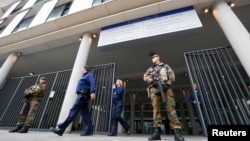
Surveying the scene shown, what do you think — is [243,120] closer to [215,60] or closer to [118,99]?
[215,60]

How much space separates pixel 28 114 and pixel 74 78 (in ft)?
5.68

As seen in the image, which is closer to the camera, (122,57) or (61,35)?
(61,35)

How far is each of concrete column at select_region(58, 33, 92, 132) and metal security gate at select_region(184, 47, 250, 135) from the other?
3.67 m

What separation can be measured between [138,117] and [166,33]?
12.8 meters

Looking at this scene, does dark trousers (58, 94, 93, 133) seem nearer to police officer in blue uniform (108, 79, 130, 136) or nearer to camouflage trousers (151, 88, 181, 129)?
police officer in blue uniform (108, 79, 130, 136)

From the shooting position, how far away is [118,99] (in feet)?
13.8

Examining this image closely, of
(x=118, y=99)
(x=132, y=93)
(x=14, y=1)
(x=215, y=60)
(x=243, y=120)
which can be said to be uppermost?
(x=14, y=1)

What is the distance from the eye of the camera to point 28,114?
12.3 ft

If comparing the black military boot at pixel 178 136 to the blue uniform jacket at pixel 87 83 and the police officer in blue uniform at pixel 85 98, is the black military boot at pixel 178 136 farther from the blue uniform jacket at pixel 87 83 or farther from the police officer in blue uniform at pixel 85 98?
the blue uniform jacket at pixel 87 83

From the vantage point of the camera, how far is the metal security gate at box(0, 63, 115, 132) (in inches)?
173

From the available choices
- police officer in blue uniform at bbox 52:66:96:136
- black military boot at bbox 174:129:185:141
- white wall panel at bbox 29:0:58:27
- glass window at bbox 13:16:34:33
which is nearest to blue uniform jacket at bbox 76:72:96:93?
police officer in blue uniform at bbox 52:66:96:136

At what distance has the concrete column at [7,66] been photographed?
689cm


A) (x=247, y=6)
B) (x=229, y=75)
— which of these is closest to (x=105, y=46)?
(x=229, y=75)

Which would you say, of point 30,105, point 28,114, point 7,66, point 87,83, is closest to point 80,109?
point 87,83
